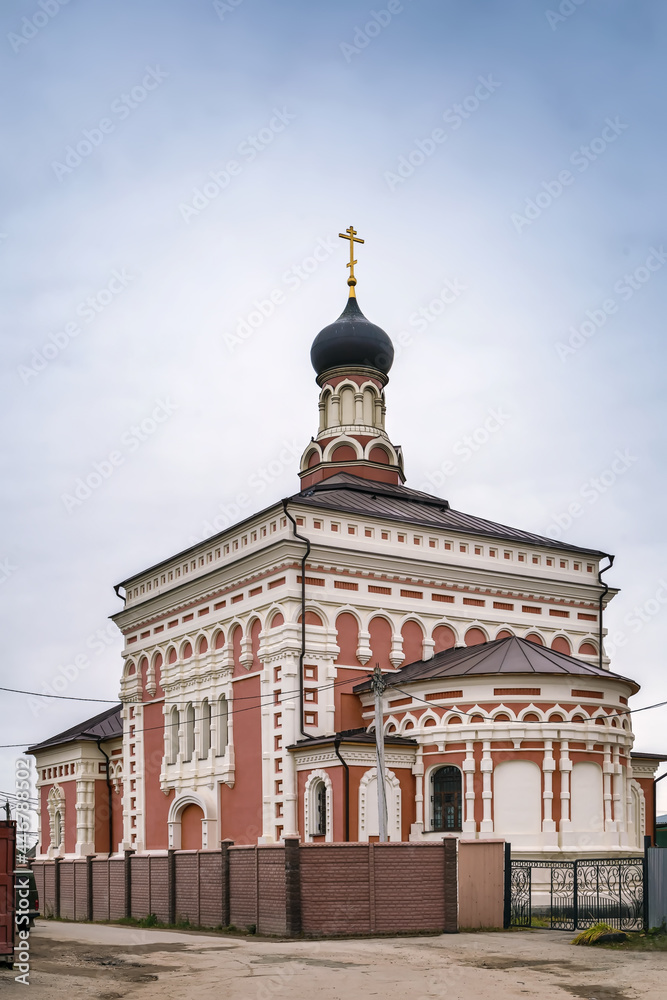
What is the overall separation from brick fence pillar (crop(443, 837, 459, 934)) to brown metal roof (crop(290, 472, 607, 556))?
1121 centimetres

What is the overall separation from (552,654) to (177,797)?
1158cm

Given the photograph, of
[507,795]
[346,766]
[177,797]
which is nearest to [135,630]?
[177,797]

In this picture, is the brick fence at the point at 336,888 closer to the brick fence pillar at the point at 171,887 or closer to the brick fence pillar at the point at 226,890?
the brick fence pillar at the point at 226,890

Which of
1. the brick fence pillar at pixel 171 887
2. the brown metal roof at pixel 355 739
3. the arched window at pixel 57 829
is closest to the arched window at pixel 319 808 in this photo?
the brown metal roof at pixel 355 739

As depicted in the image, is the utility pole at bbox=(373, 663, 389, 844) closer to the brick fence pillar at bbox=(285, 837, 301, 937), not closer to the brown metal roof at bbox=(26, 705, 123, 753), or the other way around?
the brick fence pillar at bbox=(285, 837, 301, 937)

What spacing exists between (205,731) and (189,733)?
Result: 0.94 meters

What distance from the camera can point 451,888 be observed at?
65.8 feet

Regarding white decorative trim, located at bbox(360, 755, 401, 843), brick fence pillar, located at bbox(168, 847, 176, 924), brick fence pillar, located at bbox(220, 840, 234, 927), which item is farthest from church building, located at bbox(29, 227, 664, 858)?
brick fence pillar, located at bbox(220, 840, 234, 927)

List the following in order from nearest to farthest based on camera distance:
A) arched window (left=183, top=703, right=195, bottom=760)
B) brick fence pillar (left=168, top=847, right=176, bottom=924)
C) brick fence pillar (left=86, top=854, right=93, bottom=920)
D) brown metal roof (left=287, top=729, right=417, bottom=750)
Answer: brick fence pillar (left=168, top=847, right=176, bottom=924) < brown metal roof (left=287, top=729, right=417, bottom=750) < brick fence pillar (left=86, top=854, right=93, bottom=920) < arched window (left=183, top=703, right=195, bottom=760)

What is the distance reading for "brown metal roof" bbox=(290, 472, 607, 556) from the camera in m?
31.2

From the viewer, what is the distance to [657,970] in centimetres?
1552

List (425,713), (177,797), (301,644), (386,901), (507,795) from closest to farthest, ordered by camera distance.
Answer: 1. (386,901)
2. (507,795)
3. (425,713)
4. (301,644)
5. (177,797)

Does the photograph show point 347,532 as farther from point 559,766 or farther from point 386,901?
point 386,901

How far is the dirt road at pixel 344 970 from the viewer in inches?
545
